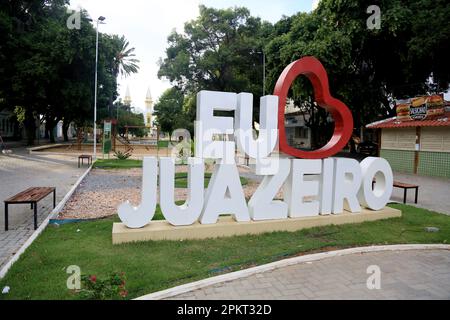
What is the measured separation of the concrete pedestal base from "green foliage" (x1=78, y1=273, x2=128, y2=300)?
6.68 feet

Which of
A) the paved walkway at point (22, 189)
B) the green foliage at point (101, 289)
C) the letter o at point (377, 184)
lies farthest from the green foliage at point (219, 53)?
the green foliage at point (101, 289)

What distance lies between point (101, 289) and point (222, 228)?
2.99 meters

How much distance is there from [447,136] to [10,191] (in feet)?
61.8

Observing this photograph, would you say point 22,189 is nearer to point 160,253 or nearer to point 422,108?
point 160,253

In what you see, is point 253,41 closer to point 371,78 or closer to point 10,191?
point 371,78

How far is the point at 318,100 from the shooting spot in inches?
293

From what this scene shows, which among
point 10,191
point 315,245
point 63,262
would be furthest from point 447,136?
point 10,191

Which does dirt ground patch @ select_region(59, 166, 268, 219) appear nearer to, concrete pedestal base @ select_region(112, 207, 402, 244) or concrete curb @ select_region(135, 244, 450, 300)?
concrete pedestal base @ select_region(112, 207, 402, 244)

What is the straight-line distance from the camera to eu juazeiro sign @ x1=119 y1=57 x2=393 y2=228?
6102 millimetres

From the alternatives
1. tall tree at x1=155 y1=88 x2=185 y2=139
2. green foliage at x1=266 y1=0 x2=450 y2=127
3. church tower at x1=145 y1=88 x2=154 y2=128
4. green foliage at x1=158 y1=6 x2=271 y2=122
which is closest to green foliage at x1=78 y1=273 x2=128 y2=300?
green foliage at x1=266 y1=0 x2=450 y2=127

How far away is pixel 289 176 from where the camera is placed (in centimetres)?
707

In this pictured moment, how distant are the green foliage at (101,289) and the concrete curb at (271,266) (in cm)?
29

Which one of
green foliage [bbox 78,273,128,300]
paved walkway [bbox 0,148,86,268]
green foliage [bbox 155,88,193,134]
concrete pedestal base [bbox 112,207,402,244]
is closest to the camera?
green foliage [bbox 78,273,128,300]

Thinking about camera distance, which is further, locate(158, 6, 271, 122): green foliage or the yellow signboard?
locate(158, 6, 271, 122): green foliage
